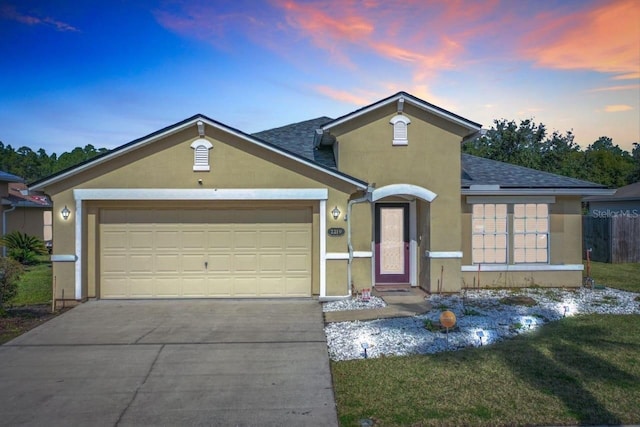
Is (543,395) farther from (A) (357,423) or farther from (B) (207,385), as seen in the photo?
(B) (207,385)

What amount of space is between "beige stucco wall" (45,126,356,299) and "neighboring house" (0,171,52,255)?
1038 centimetres

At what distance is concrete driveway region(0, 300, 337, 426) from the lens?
494 centimetres

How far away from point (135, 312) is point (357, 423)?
Result: 660cm

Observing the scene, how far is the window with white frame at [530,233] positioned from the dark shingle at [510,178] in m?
0.62

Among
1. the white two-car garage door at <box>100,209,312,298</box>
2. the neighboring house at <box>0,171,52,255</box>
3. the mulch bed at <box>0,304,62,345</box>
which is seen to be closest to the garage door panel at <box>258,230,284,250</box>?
the white two-car garage door at <box>100,209,312,298</box>

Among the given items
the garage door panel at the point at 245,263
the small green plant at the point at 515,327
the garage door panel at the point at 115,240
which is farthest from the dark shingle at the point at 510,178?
the garage door panel at the point at 115,240

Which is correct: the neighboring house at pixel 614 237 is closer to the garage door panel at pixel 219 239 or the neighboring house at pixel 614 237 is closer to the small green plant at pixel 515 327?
the small green plant at pixel 515 327

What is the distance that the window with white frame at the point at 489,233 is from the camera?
12.3 meters

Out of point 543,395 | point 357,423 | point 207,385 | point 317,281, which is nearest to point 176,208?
point 317,281

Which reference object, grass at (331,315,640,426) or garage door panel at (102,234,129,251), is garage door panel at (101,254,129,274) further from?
grass at (331,315,640,426)

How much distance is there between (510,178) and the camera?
12.7 metres

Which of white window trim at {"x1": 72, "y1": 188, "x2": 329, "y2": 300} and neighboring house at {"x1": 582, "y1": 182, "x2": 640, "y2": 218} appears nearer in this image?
white window trim at {"x1": 72, "y1": 188, "x2": 329, "y2": 300}

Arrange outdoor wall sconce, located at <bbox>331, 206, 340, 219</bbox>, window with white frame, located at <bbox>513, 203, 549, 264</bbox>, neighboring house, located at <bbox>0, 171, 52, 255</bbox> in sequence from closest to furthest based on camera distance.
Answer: outdoor wall sconce, located at <bbox>331, 206, 340, 219</bbox>, window with white frame, located at <bbox>513, 203, 549, 264</bbox>, neighboring house, located at <bbox>0, 171, 52, 255</bbox>

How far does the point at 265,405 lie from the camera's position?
5125mm
